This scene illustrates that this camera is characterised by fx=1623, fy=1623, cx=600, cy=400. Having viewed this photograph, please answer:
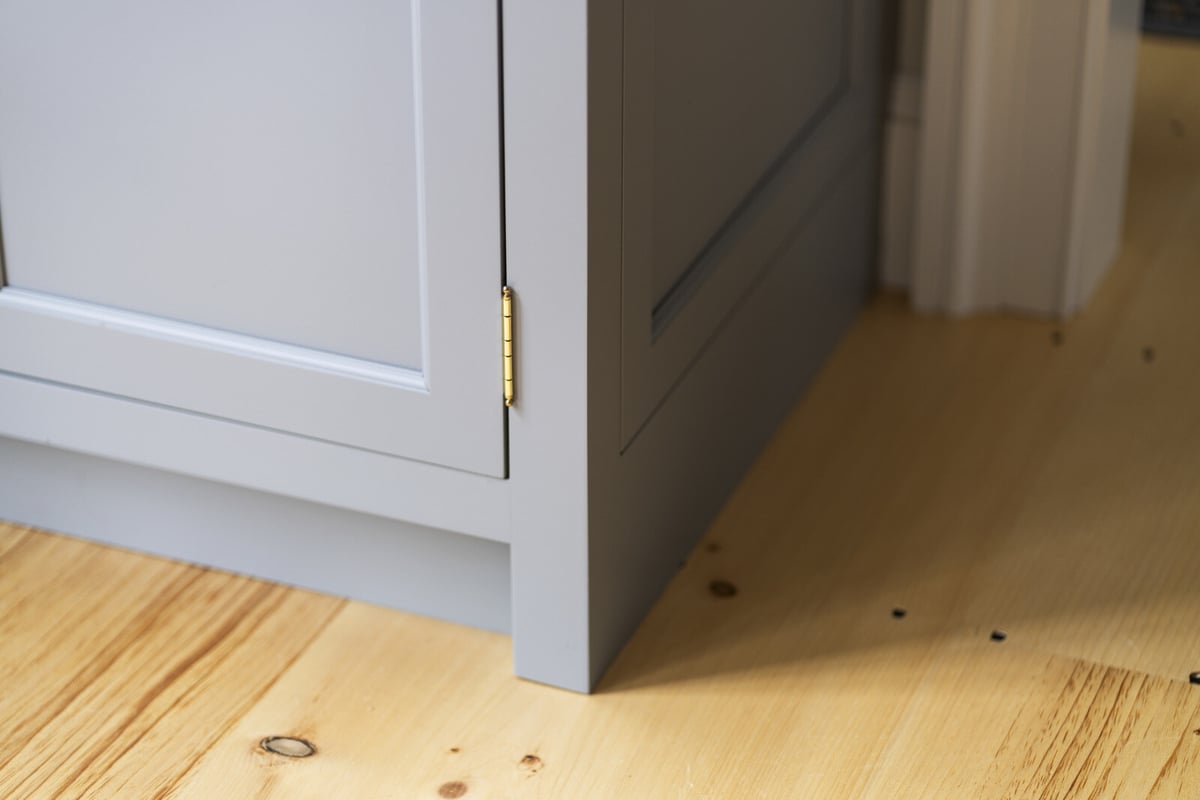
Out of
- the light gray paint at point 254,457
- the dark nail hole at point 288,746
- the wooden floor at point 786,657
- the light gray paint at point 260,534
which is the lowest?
the dark nail hole at point 288,746

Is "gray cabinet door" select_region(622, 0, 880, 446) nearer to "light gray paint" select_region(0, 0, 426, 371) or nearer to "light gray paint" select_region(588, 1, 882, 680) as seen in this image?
"light gray paint" select_region(588, 1, 882, 680)

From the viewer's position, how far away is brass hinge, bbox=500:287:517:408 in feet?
3.55

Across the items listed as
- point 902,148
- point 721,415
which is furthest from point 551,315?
point 902,148

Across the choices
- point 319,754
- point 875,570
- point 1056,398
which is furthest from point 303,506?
point 1056,398

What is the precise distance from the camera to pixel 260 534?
1.32m

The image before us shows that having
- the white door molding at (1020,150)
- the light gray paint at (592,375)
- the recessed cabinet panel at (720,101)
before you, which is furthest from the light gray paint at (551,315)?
the white door molding at (1020,150)

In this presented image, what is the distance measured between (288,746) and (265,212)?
0.38m

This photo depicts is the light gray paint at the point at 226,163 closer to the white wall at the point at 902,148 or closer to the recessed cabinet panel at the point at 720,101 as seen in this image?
the recessed cabinet panel at the point at 720,101

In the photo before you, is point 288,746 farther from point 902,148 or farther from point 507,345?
point 902,148

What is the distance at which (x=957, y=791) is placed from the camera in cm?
111

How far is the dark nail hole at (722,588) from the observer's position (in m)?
1.33

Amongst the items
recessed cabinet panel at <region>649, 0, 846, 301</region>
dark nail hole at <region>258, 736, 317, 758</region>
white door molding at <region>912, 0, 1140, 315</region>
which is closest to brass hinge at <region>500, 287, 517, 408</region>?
recessed cabinet panel at <region>649, 0, 846, 301</region>

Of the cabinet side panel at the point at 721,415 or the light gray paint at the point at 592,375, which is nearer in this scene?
the light gray paint at the point at 592,375

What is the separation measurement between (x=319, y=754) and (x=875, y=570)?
0.49 meters
